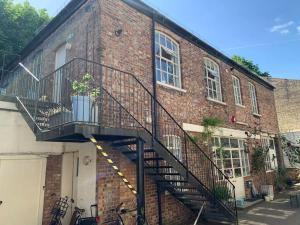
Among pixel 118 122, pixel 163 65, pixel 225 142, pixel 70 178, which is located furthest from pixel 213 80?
pixel 70 178

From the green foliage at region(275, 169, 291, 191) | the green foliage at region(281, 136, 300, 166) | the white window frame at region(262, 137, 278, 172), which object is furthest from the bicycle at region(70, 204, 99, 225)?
the green foliage at region(281, 136, 300, 166)

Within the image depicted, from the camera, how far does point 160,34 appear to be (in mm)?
9453

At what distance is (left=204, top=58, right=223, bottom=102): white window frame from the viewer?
1152cm

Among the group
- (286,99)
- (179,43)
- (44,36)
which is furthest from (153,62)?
(286,99)

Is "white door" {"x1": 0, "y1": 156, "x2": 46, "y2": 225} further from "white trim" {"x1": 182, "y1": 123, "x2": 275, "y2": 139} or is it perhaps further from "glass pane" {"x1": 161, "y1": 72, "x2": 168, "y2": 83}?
"white trim" {"x1": 182, "y1": 123, "x2": 275, "y2": 139}

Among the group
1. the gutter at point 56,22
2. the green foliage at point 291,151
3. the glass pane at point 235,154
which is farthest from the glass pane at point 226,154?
the gutter at point 56,22

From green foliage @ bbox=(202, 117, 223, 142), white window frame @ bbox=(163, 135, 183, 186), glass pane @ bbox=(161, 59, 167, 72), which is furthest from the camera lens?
green foliage @ bbox=(202, 117, 223, 142)

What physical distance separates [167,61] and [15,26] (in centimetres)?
1146

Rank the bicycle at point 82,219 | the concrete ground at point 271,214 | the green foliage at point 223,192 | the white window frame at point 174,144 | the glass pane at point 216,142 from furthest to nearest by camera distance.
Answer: the glass pane at point 216,142
the green foliage at point 223,192
the white window frame at point 174,144
the concrete ground at point 271,214
the bicycle at point 82,219

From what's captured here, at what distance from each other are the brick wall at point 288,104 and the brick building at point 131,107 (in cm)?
1436

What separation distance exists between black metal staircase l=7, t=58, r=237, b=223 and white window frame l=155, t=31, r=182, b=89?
157cm

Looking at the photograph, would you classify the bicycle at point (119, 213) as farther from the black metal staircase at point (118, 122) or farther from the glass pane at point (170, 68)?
the glass pane at point (170, 68)

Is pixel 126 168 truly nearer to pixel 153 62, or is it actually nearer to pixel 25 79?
pixel 153 62

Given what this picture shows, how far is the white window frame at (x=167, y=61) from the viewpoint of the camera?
9.08 meters
